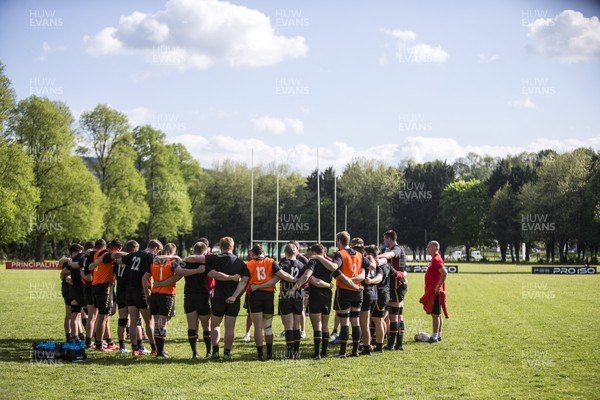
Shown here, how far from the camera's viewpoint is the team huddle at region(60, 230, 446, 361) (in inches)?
483

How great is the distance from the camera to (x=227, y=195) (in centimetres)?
8225

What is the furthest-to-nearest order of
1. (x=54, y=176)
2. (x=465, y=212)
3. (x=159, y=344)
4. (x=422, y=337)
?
(x=465, y=212) < (x=54, y=176) < (x=422, y=337) < (x=159, y=344)

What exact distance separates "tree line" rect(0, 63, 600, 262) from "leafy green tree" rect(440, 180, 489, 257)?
150 mm

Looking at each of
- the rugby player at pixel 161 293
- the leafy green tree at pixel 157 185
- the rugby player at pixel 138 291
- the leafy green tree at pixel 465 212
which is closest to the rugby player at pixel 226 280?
the rugby player at pixel 161 293

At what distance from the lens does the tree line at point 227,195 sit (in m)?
52.3

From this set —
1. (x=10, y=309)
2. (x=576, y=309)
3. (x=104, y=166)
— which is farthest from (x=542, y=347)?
(x=104, y=166)

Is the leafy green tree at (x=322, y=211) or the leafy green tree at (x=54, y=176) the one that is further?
the leafy green tree at (x=322, y=211)

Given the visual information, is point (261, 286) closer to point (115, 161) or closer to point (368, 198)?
point (115, 161)

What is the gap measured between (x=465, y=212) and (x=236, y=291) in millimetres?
75833

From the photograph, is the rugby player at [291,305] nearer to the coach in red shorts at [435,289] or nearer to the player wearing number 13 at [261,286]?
the player wearing number 13 at [261,286]

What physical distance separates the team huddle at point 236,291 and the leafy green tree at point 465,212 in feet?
242

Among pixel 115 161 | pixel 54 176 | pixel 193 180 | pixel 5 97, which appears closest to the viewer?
pixel 5 97

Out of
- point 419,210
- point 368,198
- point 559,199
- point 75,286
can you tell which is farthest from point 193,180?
point 75,286

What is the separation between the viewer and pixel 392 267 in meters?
14.1
